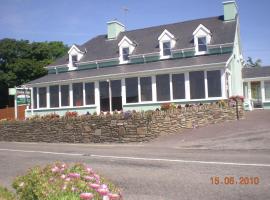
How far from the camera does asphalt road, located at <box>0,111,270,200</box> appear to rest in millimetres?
7051

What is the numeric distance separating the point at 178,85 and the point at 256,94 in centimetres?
874

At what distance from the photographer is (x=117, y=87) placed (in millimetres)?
27328

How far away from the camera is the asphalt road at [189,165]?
7051mm

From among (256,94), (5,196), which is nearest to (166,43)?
(256,94)

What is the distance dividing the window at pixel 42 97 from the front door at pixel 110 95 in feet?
18.4

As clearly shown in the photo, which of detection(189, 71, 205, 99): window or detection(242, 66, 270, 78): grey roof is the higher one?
detection(242, 66, 270, 78): grey roof

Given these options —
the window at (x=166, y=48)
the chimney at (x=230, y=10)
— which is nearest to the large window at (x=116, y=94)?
the window at (x=166, y=48)

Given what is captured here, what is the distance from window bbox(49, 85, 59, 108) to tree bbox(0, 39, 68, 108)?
18111 millimetres

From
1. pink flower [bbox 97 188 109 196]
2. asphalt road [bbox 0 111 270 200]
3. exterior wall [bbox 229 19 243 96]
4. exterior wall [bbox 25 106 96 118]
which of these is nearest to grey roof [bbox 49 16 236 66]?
exterior wall [bbox 229 19 243 96]

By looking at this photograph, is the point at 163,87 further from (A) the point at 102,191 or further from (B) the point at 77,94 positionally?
(A) the point at 102,191

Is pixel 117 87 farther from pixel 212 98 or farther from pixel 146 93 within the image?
pixel 212 98

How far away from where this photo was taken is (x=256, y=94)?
30.0 meters

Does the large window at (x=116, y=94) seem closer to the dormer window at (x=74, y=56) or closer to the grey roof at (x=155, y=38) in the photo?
the grey roof at (x=155, y=38)
